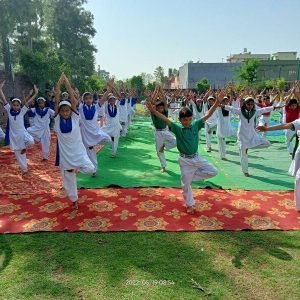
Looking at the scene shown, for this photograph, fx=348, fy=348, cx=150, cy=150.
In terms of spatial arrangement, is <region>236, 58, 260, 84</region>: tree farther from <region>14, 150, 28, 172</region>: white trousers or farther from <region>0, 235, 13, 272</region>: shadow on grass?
<region>0, 235, 13, 272</region>: shadow on grass

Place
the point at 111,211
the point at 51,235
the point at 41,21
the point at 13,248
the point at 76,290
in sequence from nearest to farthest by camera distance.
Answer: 1. the point at 76,290
2. the point at 13,248
3. the point at 51,235
4. the point at 111,211
5. the point at 41,21

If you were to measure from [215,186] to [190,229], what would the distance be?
2080 mm

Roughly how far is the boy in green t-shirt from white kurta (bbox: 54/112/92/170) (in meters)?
1.25

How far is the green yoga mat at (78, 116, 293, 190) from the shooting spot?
260 inches

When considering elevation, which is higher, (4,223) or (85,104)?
(85,104)

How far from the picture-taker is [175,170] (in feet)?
25.5

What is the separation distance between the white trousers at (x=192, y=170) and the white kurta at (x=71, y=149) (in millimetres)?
1419

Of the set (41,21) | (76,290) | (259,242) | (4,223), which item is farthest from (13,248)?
(41,21)

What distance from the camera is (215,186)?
21.0 ft

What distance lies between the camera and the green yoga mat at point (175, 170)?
660cm

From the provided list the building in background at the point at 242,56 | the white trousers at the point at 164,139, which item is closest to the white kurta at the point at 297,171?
the white trousers at the point at 164,139

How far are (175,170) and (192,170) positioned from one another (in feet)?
9.28

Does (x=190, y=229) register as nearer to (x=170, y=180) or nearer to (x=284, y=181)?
(x=170, y=180)
